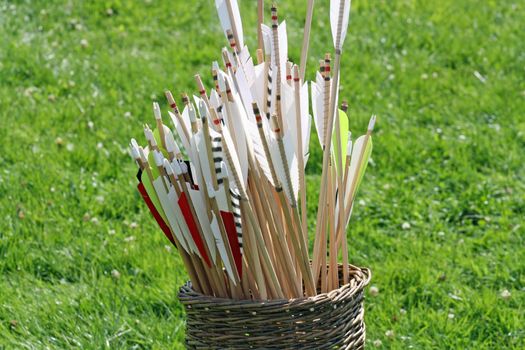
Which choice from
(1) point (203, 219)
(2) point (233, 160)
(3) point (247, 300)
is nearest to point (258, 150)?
(2) point (233, 160)

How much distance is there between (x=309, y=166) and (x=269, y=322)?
247 cm

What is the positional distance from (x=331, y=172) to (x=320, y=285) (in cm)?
31

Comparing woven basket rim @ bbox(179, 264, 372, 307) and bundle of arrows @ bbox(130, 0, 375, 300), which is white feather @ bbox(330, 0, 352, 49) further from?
woven basket rim @ bbox(179, 264, 372, 307)

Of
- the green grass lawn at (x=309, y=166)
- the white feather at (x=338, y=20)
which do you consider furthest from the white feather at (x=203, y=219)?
the green grass lawn at (x=309, y=166)

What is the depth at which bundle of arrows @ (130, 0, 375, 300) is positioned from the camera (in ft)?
7.82

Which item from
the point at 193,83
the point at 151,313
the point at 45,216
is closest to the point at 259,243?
the point at 151,313

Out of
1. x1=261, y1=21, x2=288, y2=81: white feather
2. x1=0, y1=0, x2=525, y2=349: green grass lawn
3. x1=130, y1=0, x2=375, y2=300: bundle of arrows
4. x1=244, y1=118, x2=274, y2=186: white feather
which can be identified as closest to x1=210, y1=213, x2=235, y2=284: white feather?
x1=130, y1=0, x2=375, y2=300: bundle of arrows

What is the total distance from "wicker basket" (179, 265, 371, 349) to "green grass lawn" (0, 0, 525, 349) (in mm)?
929

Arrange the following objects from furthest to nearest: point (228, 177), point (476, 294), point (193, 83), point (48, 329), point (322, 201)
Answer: point (193, 83) < point (476, 294) < point (48, 329) < point (322, 201) < point (228, 177)

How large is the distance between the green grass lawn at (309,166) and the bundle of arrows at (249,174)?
3.07 ft

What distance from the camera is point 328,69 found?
246cm

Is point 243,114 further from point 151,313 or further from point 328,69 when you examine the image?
point 151,313

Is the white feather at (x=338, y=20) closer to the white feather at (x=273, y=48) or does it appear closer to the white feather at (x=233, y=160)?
the white feather at (x=273, y=48)

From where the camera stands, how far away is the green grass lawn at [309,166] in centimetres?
359
